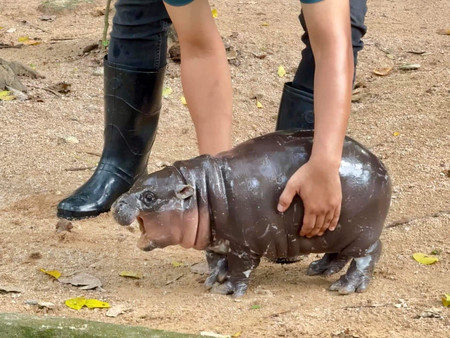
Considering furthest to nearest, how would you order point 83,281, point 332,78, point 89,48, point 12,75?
point 89,48 < point 12,75 < point 83,281 < point 332,78

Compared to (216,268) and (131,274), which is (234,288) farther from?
(131,274)

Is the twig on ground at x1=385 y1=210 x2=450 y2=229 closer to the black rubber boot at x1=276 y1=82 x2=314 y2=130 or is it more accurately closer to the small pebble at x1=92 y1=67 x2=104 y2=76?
the black rubber boot at x1=276 y1=82 x2=314 y2=130

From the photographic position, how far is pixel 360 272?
265 centimetres

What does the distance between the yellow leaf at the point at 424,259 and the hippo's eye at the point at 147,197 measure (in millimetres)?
934

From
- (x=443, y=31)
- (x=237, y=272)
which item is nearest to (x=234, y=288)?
(x=237, y=272)

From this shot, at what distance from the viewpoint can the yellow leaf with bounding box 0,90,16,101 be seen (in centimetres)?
469

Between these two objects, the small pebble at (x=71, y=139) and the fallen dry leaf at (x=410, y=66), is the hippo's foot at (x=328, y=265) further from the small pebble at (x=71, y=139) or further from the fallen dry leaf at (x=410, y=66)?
the fallen dry leaf at (x=410, y=66)

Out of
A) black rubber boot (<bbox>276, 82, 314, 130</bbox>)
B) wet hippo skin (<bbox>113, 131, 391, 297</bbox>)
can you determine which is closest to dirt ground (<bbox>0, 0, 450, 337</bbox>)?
wet hippo skin (<bbox>113, 131, 391, 297</bbox>)

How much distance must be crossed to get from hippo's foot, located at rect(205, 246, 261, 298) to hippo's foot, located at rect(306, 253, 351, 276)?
263mm

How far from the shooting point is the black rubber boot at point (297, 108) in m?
2.97

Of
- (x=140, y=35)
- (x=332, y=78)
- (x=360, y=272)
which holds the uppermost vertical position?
(x=332, y=78)

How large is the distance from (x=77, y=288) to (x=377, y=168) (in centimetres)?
97

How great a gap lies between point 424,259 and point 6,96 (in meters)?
2.61

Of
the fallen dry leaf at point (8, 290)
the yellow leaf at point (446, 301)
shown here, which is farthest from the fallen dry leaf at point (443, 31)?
the fallen dry leaf at point (8, 290)
